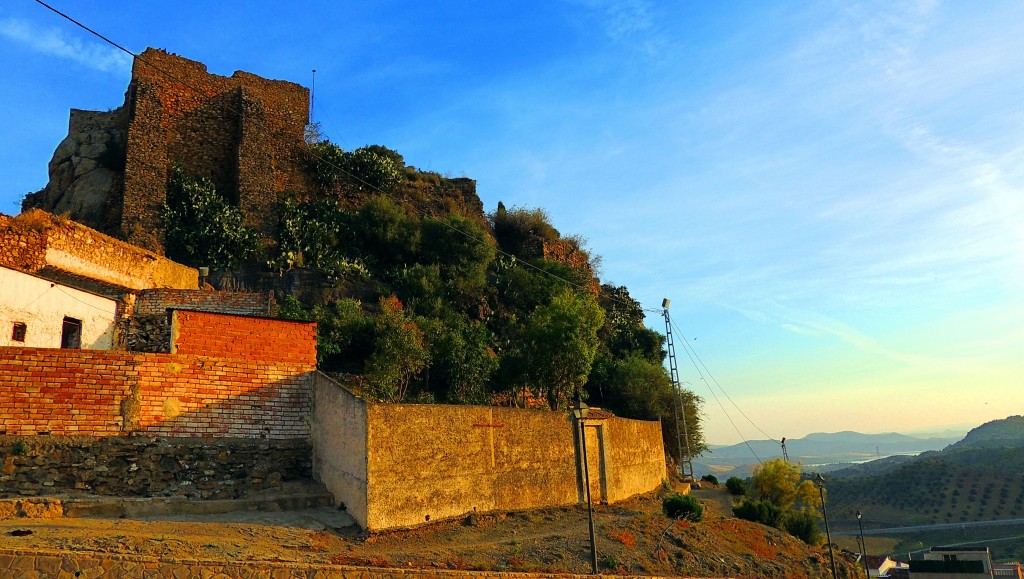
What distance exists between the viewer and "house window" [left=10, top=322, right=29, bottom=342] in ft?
44.4

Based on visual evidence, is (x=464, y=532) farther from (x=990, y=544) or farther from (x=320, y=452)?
(x=990, y=544)

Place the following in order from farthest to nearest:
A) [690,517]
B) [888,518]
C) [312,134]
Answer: [888,518]
[312,134]
[690,517]

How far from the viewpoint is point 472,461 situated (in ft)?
50.6

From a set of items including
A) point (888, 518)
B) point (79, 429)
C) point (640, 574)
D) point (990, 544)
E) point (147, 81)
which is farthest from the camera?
point (888, 518)

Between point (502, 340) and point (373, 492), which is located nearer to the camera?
point (373, 492)

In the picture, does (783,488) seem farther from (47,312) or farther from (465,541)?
(47,312)

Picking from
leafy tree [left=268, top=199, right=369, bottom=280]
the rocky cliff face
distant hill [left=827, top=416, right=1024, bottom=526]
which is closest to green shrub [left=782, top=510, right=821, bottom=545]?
leafy tree [left=268, top=199, right=369, bottom=280]

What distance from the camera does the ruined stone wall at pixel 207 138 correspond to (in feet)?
88.7

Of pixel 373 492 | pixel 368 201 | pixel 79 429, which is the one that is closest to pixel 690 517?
pixel 373 492

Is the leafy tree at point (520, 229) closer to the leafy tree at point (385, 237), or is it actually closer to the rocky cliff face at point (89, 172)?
the leafy tree at point (385, 237)

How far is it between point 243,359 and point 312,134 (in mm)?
22467

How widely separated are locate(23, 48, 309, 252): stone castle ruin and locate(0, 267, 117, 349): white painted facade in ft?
34.5

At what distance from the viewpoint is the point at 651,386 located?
31078mm

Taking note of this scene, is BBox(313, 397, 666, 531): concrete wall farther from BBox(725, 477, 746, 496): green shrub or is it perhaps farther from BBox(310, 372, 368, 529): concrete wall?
BBox(725, 477, 746, 496): green shrub
